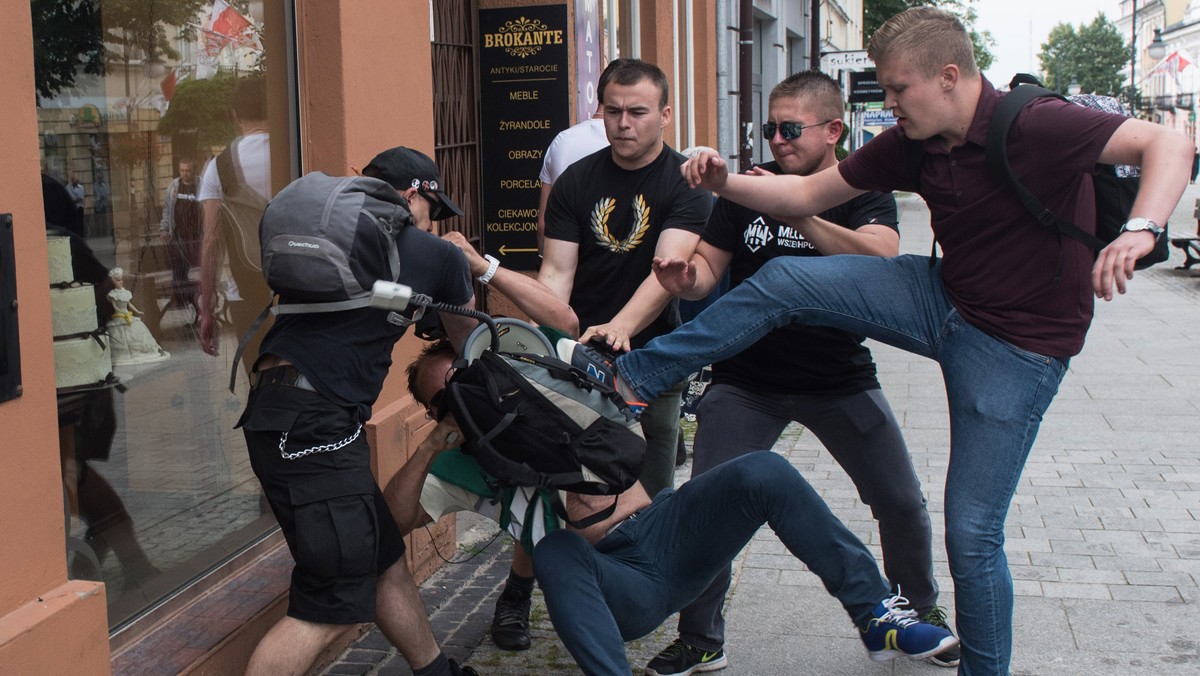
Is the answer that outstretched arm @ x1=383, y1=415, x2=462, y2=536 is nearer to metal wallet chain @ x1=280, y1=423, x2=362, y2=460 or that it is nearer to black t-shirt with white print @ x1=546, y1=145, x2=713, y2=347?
metal wallet chain @ x1=280, y1=423, x2=362, y2=460

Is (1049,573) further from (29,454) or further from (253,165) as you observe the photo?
(29,454)

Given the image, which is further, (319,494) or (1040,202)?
(319,494)

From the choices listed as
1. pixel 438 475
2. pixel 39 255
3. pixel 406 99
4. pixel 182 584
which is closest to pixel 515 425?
pixel 438 475

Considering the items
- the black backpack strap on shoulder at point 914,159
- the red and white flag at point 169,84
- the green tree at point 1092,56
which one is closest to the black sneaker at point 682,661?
the black backpack strap on shoulder at point 914,159

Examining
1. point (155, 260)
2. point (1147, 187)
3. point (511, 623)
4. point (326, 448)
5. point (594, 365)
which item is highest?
point (1147, 187)

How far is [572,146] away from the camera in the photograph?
6.33 meters

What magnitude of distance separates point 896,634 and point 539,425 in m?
1.14

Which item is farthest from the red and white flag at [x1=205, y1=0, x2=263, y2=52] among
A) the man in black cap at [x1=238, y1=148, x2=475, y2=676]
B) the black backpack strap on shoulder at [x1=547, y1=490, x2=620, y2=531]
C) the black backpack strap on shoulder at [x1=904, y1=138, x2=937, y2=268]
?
the black backpack strap on shoulder at [x1=904, y1=138, x2=937, y2=268]

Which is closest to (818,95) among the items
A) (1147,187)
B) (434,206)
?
(434,206)

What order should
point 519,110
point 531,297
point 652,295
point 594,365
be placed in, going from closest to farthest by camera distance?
point 594,365 < point 531,297 < point 652,295 < point 519,110

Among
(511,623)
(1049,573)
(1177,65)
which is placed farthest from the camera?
(1177,65)

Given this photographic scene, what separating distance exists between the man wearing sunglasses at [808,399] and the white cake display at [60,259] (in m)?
1.94

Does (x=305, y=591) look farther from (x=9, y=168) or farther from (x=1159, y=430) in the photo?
(x=1159, y=430)

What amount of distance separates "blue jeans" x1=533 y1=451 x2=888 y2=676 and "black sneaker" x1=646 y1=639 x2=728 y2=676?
2.47 ft
